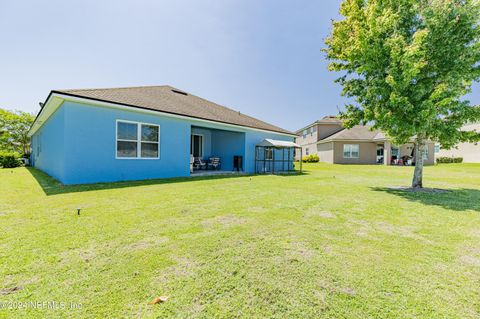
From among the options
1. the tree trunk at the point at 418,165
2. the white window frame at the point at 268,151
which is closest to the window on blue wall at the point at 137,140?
the white window frame at the point at 268,151

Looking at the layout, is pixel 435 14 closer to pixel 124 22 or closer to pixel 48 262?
pixel 48 262

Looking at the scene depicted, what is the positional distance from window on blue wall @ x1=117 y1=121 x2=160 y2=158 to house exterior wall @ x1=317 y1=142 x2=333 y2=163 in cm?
2479

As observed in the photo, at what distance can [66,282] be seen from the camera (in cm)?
226

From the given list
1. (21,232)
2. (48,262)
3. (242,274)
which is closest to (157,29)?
(21,232)

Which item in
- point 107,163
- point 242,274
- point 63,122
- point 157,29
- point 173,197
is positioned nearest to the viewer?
point 242,274

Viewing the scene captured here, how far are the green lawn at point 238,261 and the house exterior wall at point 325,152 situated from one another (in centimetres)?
2493

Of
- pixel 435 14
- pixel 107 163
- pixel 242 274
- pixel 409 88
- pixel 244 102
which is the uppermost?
pixel 244 102

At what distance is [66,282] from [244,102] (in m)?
24.5

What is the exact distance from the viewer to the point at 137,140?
32.1 ft

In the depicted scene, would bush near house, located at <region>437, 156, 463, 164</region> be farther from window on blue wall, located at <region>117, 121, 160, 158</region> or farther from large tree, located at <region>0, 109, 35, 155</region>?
large tree, located at <region>0, 109, 35, 155</region>

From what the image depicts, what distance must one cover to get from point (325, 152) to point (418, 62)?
24608 mm

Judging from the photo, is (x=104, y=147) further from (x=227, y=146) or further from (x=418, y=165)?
(x=418, y=165)

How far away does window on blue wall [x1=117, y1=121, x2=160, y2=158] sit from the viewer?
938cm

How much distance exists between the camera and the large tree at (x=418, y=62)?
6.96 m
